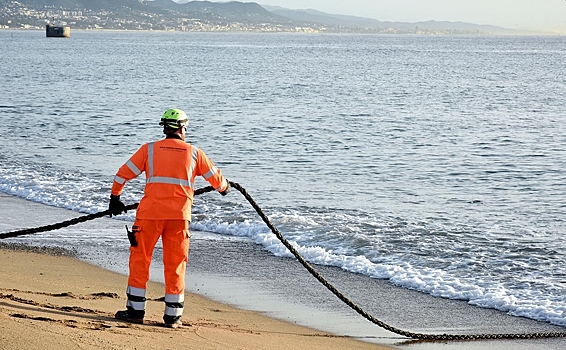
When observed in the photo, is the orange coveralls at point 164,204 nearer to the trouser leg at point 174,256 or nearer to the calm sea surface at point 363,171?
the trouser leg at point 174,256

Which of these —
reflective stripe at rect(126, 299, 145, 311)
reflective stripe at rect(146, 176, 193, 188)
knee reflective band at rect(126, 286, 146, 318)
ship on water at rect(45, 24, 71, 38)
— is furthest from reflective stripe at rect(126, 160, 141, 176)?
ship on water at rect(45, 24, 71, 38)

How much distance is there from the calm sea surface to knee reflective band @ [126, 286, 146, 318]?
3.91 metres

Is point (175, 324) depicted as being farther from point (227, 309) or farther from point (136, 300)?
point (227, 309)

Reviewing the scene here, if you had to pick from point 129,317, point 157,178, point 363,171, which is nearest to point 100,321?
point 129,317

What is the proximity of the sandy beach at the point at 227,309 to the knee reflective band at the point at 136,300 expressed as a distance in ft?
0.43

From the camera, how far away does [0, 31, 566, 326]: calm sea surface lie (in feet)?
36.7

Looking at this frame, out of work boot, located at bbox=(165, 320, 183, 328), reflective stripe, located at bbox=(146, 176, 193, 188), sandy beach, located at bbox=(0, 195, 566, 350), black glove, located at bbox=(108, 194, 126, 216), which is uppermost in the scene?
reflective stripe, located at bbox=(146, 176, 193, 188)

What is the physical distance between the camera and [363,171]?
19.9 metres

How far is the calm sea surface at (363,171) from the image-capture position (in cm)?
1117

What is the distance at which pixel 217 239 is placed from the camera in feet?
40.7

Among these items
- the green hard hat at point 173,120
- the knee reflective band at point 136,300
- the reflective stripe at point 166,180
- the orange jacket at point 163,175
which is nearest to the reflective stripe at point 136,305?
the knee reflective band at point 136,300

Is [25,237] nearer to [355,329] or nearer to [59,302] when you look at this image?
[59,302]

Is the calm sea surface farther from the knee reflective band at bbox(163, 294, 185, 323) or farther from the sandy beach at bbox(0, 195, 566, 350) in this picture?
the knee reflective band at bbox(163, 294, 185, 323)

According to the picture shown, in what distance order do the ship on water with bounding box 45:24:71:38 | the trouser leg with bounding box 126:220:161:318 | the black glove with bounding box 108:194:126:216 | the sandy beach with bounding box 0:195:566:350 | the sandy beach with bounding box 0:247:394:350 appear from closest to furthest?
the sandy beach with bounding box 0:247:394:350
the sandy beach with bounding box 0:195:566:350
the trouser leg with bounding box 126:220:161:318
the black glove with bounding box 108:194:126:216
the ship on water with bounding box 45:24:71:38
